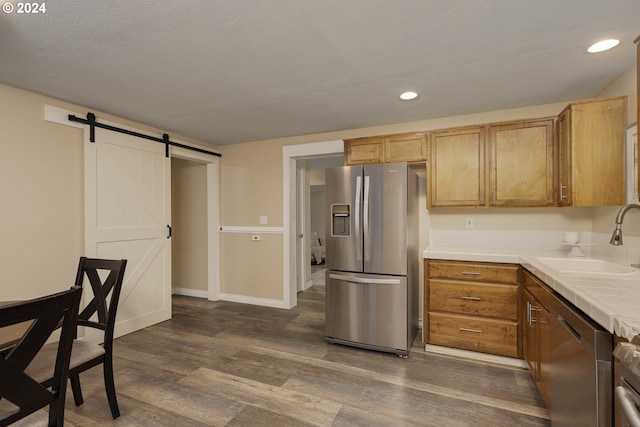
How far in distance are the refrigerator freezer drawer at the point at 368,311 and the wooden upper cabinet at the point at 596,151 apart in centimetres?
161

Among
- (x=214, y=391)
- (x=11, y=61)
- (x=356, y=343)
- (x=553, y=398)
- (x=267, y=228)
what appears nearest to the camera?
(x=553, y=398)

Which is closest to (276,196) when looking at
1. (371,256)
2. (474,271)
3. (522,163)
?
(371,256)

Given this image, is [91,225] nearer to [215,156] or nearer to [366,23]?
[215,156]

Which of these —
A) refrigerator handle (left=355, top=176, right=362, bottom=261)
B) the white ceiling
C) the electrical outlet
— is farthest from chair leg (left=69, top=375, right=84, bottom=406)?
the electrical outlet

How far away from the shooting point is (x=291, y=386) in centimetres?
228

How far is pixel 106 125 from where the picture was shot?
10.3 ft

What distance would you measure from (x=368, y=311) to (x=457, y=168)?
169 centimetres

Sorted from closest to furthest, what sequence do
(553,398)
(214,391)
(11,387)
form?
(11,387), (553,398), (214,391)

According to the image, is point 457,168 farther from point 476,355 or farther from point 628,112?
point 476,355

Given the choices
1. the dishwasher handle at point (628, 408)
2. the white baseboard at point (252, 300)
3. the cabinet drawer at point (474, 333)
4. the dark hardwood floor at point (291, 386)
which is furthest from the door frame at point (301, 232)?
the dishwasher handle at point (628, 408)

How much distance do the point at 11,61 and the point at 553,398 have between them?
4053mm

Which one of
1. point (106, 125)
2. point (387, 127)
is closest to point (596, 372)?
point (387, 127)

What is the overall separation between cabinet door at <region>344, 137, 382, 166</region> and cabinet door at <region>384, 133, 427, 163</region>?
3.6 inches

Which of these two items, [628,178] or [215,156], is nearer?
[628,178]
